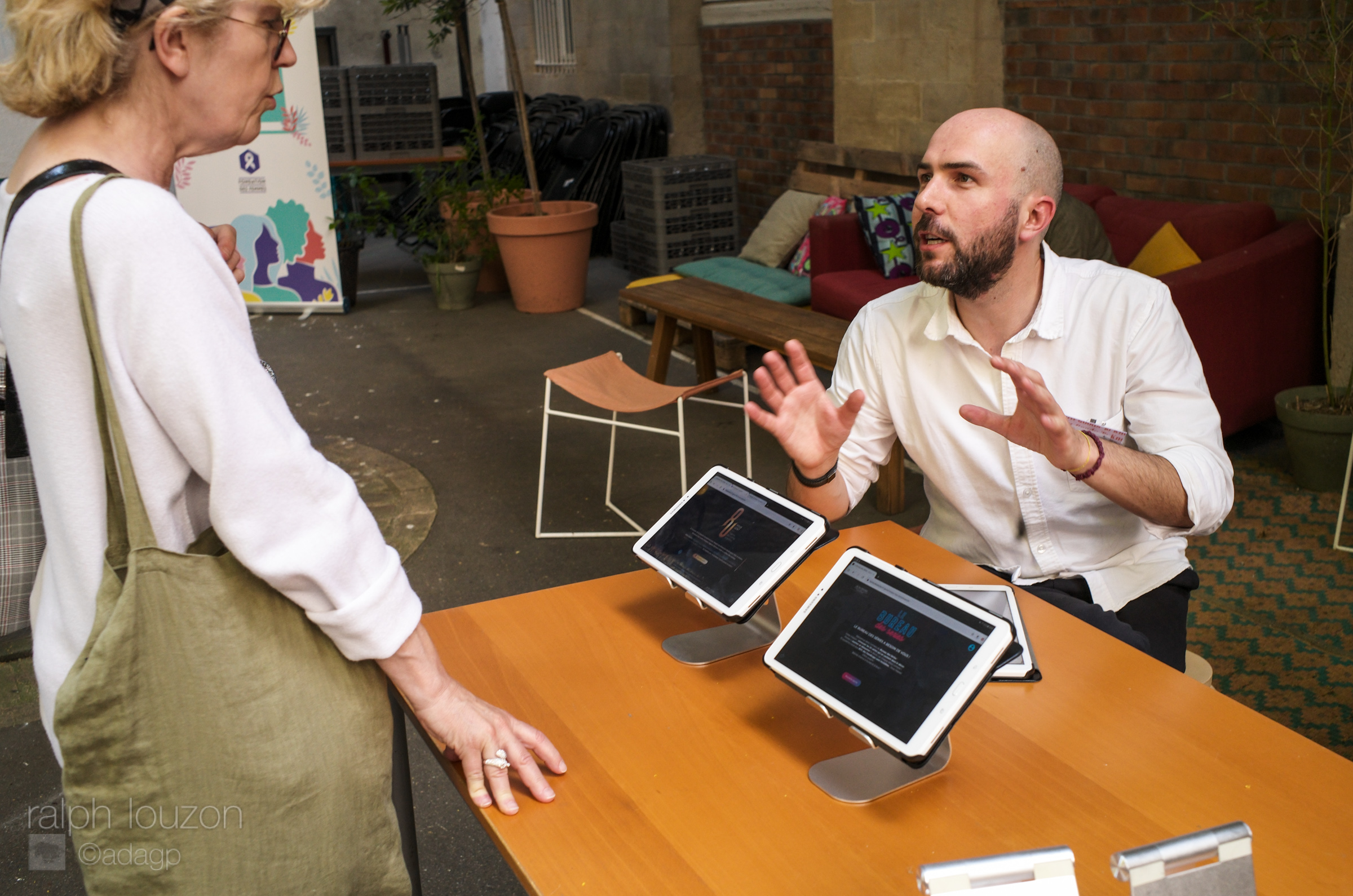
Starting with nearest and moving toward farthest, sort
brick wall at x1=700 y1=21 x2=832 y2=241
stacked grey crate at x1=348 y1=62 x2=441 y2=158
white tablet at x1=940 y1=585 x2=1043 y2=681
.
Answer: white tablet at x1=940 y1=585 x2=1043 y2=681, brick wall at x1=700 y1=21 x2=832 y2=241, stacked grey crate at x1=348 y1=62 x2=441 y2=158

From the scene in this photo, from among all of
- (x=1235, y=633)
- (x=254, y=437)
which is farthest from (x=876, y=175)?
(x=254, y=437)

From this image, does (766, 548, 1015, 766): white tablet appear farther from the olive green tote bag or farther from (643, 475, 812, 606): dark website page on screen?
the olive green tote bag

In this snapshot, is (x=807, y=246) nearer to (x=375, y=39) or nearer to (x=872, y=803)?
(x=872, y=803)

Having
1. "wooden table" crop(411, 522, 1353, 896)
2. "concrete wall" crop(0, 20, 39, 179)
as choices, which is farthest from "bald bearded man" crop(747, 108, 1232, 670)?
"concrete wall" crop(0, 20, 39, 179)

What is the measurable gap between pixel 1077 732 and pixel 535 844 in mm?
630

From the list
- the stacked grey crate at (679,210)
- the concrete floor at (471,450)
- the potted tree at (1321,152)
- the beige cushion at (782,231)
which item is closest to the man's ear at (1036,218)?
the concrete floor at (471,450)

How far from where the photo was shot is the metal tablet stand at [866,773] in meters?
1.18

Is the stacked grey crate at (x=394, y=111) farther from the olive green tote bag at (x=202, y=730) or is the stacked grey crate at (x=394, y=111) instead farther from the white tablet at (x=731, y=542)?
the olive green tote bag at (x=202, y=730)

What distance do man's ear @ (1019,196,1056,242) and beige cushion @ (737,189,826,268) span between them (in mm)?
4131

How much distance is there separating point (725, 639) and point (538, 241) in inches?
214

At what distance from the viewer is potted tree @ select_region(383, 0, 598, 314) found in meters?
6.58

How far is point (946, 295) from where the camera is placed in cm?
202

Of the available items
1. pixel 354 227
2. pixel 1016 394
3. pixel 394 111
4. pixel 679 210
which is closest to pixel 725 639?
pixel 1016 394

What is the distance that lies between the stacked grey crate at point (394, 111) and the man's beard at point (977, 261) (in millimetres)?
6320
